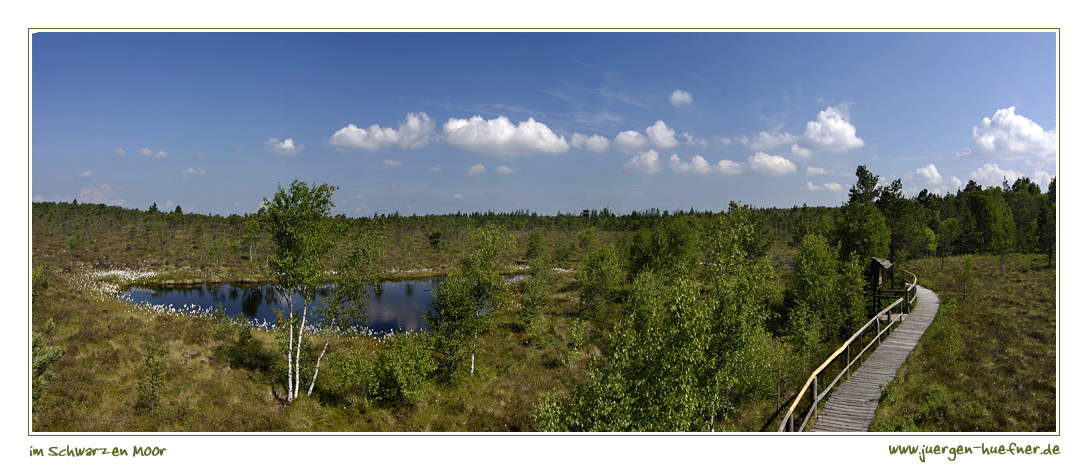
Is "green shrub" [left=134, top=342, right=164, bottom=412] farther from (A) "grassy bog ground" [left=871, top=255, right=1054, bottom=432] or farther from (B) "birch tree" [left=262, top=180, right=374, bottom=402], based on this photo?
(A) "grassy bog ground" [left=871, top=255, right=1054, bottom=432]

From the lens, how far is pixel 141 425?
18.4 metres

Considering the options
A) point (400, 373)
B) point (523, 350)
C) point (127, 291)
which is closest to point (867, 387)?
point (400, 373)

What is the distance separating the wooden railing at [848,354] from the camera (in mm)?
13829

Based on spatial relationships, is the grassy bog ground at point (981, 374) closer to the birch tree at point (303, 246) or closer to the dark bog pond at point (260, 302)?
the birch tree at point (303, 246)

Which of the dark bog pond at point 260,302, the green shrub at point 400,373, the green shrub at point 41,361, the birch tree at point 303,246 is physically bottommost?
the dark bog pond at point 260,302

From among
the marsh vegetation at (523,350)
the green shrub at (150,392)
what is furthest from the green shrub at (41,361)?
the green shrub at (150,392)

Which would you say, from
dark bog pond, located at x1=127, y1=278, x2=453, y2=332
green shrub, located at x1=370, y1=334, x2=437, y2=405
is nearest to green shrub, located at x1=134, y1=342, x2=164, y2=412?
green shrub, located at x1=370, y1=334, x2=437, y2=405

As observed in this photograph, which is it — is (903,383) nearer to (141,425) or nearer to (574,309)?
(141,425)

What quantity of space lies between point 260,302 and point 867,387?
2431 inches

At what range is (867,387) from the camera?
17422 mm

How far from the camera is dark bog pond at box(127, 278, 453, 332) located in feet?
154

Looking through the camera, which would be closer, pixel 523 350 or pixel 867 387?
pixel 867 387

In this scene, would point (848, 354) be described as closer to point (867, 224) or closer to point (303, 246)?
point (303, 246)

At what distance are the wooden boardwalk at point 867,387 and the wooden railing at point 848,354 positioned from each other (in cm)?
38
